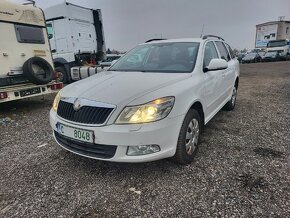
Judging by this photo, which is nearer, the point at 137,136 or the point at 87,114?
the point at 137,136

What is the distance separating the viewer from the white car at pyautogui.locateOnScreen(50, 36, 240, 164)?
2.54 metres

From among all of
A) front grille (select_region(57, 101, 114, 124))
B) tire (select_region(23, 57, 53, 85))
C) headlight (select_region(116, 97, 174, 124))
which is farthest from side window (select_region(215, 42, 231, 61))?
tire (select_region(23, 57, 53, 85))

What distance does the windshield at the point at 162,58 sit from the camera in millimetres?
3564

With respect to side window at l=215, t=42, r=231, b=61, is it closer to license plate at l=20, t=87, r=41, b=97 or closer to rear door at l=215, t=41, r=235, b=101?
rear door at l=215, t=41, r=235, b=101

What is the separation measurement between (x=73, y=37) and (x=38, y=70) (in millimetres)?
4274

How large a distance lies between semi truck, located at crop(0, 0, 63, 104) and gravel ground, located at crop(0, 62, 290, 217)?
8.41 ft

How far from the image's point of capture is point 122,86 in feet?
9.70

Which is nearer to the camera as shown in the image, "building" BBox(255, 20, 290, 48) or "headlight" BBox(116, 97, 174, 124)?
"headlight" BBox(116, 97, 174, 124)

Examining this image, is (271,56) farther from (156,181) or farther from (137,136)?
(137,136)

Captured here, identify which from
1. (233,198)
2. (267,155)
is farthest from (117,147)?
(267,155)

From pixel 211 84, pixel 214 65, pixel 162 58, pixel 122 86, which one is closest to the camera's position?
pixel 122 86

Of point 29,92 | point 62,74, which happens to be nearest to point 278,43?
point 62,74

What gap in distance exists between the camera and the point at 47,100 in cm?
802

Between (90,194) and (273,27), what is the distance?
49.8 meters
